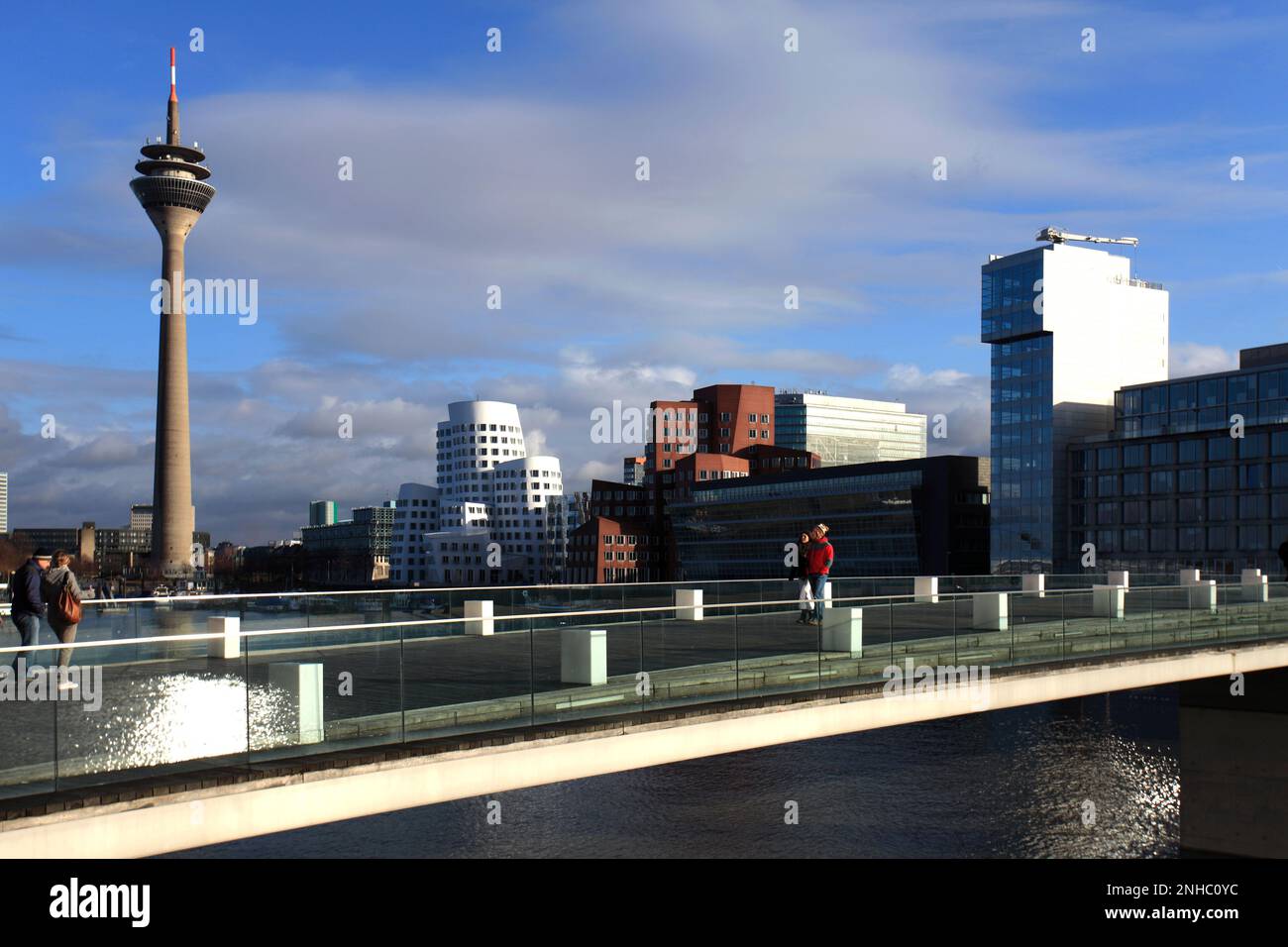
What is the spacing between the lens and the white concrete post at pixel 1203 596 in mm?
24375

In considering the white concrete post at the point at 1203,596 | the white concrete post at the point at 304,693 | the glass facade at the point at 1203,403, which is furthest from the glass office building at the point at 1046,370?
the white concrete post at the point at 304,693

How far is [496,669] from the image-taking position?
12.4 meters

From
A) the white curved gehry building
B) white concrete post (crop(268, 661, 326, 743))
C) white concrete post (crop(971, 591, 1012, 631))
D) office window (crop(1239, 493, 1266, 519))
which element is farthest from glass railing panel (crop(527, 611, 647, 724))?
the white curved gehry building

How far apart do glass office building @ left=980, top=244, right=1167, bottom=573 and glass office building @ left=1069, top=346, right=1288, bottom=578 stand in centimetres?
210

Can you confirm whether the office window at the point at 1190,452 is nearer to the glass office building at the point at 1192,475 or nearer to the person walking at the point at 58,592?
the glass office building at the point at 1192,475

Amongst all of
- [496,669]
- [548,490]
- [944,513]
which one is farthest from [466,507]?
[496,669]

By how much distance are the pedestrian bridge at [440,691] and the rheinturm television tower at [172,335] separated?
294ft

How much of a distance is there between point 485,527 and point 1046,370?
4353 inches

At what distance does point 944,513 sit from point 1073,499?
10259 mm

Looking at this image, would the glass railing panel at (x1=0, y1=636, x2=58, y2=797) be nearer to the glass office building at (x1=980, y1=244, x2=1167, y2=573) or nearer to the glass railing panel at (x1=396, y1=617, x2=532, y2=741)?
the glass railing panel at (x1=396, y1=617, x2=532, y2=741)

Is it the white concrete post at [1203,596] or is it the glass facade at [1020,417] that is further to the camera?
the glass facade at [1020,417]

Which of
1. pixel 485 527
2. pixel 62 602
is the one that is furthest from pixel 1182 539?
pixel 485 527
